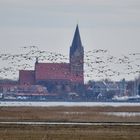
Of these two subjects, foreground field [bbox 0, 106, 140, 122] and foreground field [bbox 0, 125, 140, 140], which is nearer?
foreground field [bbox 0, 125, 140, 140]

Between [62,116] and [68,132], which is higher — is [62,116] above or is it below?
above

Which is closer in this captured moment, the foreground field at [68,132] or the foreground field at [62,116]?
the foreground field at [68,132]

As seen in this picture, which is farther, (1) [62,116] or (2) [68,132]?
(1) [62,116]

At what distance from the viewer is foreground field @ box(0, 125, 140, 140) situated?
44969 mm

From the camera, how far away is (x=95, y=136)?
46.5m

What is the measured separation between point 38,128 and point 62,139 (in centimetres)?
825

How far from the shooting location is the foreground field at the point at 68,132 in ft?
148

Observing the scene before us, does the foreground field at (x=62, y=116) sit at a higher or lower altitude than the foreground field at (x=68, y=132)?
higher

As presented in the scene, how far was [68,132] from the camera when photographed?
49.3 m

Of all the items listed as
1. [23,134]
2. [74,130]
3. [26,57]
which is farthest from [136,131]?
[26,57]

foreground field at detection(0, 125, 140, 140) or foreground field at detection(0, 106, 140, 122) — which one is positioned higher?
foreground field at detection(0, 106, 140, 122)

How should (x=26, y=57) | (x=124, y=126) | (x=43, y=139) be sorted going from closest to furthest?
(x=43, y=139) < (x=124, y=126) < (x=26, y=57)

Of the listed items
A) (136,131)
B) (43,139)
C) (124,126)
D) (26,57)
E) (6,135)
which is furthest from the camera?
(26,57)

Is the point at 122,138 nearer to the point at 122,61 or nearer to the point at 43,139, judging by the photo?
the point at 43,139
